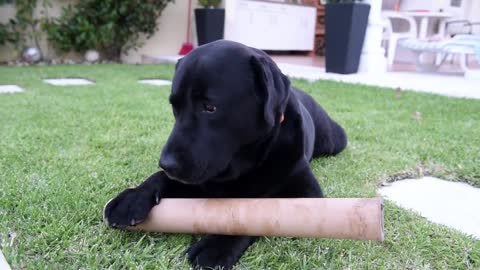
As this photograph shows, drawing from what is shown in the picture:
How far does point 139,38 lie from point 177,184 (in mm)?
7189

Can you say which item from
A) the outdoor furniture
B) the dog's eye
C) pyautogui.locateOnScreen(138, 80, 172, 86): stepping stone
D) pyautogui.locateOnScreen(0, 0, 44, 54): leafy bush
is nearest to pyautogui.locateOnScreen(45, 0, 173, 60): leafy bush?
pyautogui.locateOnScreen(0, 0, 44, 54): leafy bush

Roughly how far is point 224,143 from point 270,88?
22 centimetres

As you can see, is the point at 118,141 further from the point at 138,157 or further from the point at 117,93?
the point at 117,93

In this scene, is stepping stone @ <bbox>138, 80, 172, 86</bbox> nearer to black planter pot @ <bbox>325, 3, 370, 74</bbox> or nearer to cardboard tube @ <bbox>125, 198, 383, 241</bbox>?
black planter pot @ <bbox>325, 3, 370, 74</bbox>

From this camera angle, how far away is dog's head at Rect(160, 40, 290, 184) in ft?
4.30

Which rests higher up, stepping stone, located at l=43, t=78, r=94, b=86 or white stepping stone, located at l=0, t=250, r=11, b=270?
white stepping stone, located at l=0, t=250, r=11, b=270

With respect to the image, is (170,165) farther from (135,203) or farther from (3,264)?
(3,264)

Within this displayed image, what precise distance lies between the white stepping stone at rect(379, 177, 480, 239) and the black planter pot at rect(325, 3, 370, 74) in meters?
3.99

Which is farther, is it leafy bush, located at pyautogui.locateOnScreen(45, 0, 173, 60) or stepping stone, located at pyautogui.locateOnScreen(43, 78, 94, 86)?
leafy bush, located at pyautogui.locateOnScreen(45, 0, 173, 60)

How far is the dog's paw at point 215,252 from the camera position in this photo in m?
1.26

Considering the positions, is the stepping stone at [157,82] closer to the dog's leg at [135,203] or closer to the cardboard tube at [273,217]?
the dog's leg at [135,203]

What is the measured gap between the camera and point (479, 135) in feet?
9.98

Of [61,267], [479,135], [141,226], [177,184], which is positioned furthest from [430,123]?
[61,267]

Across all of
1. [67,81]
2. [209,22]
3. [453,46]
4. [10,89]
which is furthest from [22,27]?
[453,46]
